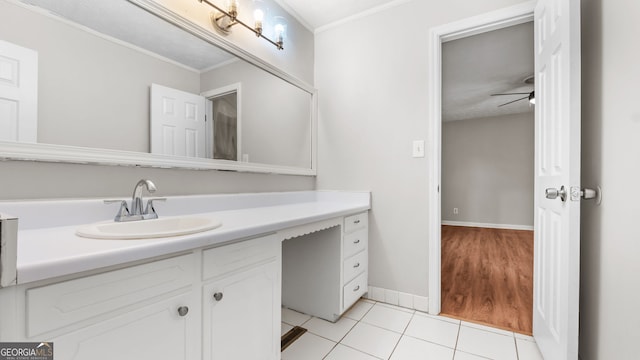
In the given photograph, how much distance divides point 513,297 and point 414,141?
146cm

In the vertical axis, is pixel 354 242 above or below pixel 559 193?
below

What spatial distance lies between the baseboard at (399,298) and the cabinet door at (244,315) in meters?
1.06

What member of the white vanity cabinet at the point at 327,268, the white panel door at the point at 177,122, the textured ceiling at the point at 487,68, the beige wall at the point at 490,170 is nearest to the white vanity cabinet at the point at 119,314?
the white panel door at the point at 177,122

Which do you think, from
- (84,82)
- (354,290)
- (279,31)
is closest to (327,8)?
(279,31)

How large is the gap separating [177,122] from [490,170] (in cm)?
575

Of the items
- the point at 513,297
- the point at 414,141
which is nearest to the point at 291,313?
the point at 414,141

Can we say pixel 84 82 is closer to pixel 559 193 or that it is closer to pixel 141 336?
pixel 141 336

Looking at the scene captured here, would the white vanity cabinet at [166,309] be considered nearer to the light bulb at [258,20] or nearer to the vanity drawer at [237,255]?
the vanity drawer at [237,255]

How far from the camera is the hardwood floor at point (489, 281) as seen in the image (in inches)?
73.3

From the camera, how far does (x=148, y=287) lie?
0.76 metres

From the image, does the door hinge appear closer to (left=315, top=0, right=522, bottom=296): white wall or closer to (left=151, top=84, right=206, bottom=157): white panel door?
(left=315, top=0, right=522, bottom=296): white wall

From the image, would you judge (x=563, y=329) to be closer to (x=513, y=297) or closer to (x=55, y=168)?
(x=513, y=297)

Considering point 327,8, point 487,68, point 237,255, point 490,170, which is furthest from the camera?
point 490,170

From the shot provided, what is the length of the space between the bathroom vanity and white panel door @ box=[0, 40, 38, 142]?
0.24 m
